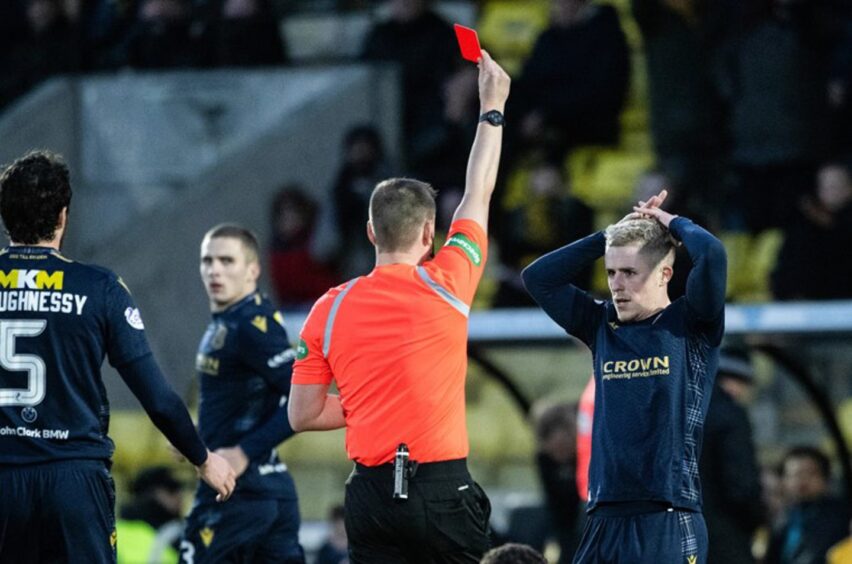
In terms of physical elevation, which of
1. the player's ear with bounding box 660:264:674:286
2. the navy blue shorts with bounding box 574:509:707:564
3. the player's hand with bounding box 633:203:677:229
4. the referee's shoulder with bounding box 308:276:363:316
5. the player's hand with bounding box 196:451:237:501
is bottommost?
the navy blue shorts with bounding box 574:509:707:564

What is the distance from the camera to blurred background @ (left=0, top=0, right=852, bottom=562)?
9870 mm

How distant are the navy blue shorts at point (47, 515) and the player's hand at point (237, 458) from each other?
1.28 m

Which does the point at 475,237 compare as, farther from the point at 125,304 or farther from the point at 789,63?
the point at 789,63

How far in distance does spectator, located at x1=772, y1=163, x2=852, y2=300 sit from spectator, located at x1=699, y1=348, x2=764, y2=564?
3.00 meters

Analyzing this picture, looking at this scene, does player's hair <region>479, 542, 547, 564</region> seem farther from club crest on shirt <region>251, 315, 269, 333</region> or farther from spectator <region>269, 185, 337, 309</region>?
spectator <region>269, 185, 337, 309</region>

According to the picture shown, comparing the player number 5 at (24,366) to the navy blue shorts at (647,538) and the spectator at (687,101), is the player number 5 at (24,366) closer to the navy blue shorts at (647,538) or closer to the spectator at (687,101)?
the navy blue shorts at (647,538)

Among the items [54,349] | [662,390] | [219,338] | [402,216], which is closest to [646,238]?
[662,390]

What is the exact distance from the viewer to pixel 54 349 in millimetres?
5773

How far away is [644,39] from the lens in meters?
11.9

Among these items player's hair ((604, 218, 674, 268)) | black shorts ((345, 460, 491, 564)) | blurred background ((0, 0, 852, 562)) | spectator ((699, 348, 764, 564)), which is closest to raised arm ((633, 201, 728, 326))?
player's hair ((604, 218, 674, 268))

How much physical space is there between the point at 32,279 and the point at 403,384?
1.26 m

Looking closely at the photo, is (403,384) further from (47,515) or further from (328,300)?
(47,515)

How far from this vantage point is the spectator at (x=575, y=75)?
1204cm

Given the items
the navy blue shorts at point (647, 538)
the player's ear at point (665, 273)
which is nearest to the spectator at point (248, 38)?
the player's ear at point (665, 273)
